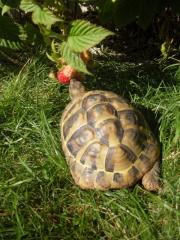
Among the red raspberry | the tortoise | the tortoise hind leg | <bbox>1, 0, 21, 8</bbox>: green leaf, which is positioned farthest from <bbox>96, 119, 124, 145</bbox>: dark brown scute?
<bbox>1, 0, 21, 8</bbox>: green leaf

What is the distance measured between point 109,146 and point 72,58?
547 millimetres

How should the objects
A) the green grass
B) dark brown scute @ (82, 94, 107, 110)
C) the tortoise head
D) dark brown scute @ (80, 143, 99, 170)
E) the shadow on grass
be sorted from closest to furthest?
the green grass, dark brown scute @ (80, 143, 99, 170), dark brown scute @ (82, 94, 107, 110), the tortoise head, the shadow on grass

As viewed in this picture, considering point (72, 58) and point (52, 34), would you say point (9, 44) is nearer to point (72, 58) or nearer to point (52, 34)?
point (52, 34)

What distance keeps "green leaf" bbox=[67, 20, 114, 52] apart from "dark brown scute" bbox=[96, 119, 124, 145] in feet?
1.44

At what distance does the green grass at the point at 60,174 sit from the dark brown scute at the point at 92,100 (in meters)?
0.33

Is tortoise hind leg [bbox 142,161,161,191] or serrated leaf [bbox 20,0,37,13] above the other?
serrated leaf [bbox 20,0,37,13]

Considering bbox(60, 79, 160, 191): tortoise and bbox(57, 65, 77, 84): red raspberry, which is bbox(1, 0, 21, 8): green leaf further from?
bbox(60, 79, 160, 191): tortoise

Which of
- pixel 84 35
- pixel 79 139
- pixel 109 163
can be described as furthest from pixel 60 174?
pixel 84 35

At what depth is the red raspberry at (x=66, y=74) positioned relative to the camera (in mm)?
3400

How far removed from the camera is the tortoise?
289 cm

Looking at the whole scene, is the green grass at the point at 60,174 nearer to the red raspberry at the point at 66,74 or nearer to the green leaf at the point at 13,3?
the red raspberry at the point at 66,74

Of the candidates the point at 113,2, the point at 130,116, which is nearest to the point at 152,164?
the point at 130,116

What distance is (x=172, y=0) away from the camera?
3.57m

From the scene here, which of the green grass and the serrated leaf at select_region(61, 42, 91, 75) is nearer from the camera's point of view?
the green grass
